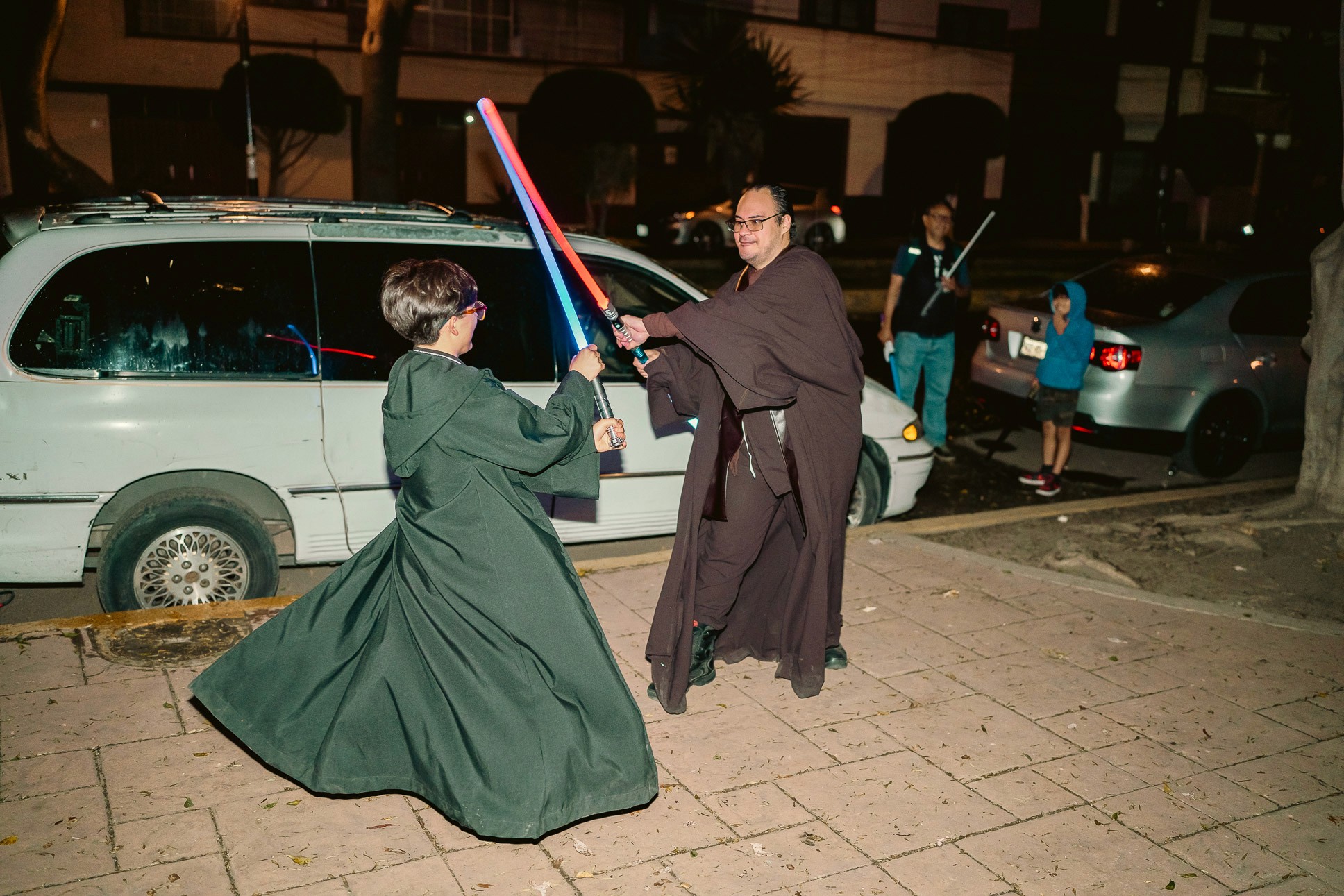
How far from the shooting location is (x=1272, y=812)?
157 inches

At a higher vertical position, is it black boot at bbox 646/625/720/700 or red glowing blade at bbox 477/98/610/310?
red glowing blade at bbox 477/98/610/310

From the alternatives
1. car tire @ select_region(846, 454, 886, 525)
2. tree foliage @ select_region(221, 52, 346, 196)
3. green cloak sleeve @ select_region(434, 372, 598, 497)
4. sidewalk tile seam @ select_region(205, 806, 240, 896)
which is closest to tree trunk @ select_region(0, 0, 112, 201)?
tree foliage @ select_region(221, 52, 346, 196)

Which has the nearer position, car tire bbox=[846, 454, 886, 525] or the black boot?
the black boot

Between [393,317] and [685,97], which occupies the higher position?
[685,97]

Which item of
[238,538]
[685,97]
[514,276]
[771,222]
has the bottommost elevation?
[238,538]

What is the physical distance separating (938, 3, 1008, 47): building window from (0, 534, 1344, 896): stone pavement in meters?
32.7

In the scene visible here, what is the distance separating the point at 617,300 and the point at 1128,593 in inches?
123

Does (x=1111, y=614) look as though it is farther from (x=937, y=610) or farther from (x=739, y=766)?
(x=739, y=766)

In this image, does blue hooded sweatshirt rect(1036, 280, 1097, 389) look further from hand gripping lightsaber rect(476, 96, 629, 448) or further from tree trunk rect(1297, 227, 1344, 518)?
hand gripping lightsaber rect(476, 96, 629, 448)

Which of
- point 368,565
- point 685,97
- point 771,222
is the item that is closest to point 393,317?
point 368,565

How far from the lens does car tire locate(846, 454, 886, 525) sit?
6.90 m

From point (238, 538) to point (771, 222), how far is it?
111 inches

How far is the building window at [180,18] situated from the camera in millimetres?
24906

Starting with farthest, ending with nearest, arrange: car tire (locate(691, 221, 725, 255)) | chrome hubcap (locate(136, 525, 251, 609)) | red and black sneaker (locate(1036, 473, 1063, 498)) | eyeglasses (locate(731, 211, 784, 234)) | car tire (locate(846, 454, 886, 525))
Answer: car tire (locate(691, 221, 725, 255))
red and black sneaker (locate(1036, 473, 1063, 498))
car tire (locate(846, 454, 886, 525))
chrome hubcap (locate(136, 525, 251, 609))
eyeglasses (locate(731, 211, 784, 234))
